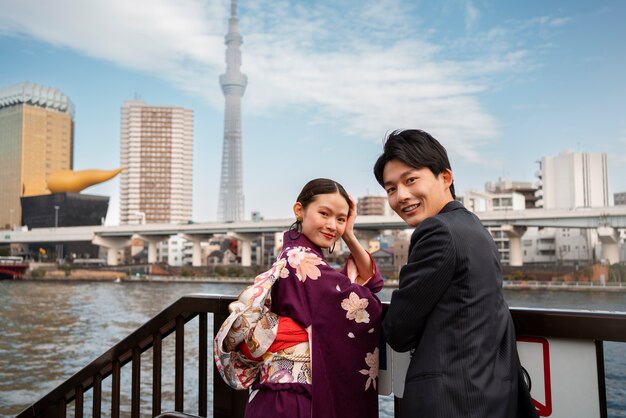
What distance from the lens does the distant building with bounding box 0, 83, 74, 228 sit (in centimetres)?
5291

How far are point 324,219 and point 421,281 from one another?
399 millimetres

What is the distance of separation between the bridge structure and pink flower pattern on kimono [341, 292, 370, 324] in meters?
23.7

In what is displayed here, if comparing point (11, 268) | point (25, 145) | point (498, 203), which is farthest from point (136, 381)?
point (25, 145)

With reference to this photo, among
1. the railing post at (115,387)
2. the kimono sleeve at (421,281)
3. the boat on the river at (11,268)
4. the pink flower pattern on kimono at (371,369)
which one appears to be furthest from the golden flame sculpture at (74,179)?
the kimono sleeve at (421,281)

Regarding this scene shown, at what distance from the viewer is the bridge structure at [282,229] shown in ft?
77.5

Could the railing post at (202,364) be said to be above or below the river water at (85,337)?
above

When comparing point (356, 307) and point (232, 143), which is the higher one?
point (232, 143)

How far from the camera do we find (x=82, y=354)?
1219 cm

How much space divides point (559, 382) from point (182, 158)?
271 feet

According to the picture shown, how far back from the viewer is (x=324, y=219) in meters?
1.37

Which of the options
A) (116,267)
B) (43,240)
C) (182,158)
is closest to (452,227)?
(116,267)

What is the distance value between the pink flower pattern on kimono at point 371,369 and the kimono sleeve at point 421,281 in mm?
230

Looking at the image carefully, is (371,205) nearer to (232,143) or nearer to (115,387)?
(232,143)

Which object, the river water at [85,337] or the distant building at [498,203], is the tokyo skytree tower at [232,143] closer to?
the distant building at [498,203]
